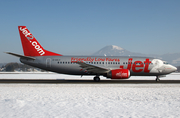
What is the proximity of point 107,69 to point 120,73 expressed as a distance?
1709 millimetres

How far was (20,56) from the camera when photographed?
68.7ft

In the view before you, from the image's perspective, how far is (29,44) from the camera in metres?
22.4

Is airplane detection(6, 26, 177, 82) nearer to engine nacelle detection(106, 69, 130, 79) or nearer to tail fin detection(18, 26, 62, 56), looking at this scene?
tail fin detection(18, 26, 62, 56)

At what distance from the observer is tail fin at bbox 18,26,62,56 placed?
22344 millimetres

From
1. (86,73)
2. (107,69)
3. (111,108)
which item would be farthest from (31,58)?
(111,108)

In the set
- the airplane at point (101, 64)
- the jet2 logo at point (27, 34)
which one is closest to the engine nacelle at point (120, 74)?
the airplane at point (101, 64)

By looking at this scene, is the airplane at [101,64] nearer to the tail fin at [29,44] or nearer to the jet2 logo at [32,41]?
the tail fin at [29,44]

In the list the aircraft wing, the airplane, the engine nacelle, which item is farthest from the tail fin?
the engine nacelle

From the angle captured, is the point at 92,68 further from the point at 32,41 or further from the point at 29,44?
the point at 29,44

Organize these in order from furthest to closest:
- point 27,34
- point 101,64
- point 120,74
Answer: point 27,34 < point 101,64 < point 120,74

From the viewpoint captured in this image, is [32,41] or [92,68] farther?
[32,41]

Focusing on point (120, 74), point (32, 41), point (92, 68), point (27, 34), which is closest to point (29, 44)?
point (32, 41)

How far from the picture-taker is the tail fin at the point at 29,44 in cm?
2234

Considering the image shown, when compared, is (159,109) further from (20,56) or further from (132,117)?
(20,56)
